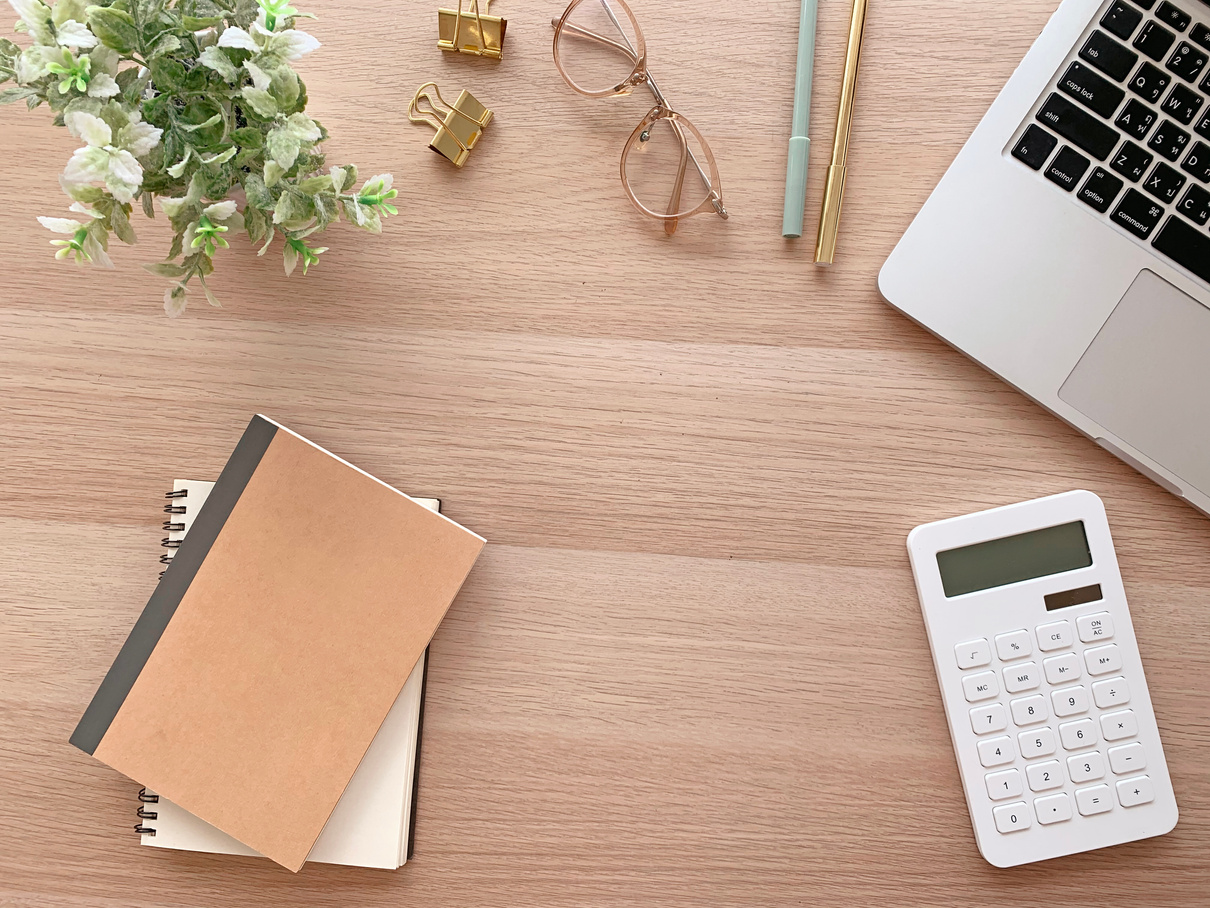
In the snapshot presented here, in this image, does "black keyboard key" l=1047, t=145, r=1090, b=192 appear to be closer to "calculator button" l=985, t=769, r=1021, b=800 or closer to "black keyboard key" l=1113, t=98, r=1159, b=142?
"black keyboard key" l=1113, t=98, r=1159, b=142

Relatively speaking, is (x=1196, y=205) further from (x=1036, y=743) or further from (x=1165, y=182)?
(x=1036, y=743)

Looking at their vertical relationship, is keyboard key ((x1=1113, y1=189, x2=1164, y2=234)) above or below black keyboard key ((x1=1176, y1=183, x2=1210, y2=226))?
below

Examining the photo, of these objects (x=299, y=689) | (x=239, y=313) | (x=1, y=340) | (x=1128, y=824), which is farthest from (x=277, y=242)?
(x=1128, y=824)

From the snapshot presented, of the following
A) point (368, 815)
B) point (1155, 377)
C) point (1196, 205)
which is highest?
point (1196, 205)

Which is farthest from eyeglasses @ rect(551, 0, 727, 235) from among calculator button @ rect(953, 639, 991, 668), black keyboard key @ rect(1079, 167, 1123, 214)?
calculator button @ rect(953, 639, 991, 668)

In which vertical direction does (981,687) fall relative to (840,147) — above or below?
below

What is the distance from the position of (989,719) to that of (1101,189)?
40 centimetres

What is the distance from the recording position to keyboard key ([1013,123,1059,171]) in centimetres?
60

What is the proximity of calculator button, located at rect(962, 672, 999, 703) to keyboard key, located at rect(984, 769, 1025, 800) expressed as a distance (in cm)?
6

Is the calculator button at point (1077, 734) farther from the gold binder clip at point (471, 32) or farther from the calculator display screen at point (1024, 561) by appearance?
the gold binder clip at point (471, 32)

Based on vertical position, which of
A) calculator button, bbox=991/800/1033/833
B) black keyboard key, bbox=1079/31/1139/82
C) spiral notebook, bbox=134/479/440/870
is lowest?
spiral notebook, bbox=134/479/440/870

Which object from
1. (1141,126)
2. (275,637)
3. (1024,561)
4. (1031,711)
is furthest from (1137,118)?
(275,637)

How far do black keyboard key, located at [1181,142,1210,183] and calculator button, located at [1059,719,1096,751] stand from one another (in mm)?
406

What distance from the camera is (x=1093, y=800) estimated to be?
0.61 m
